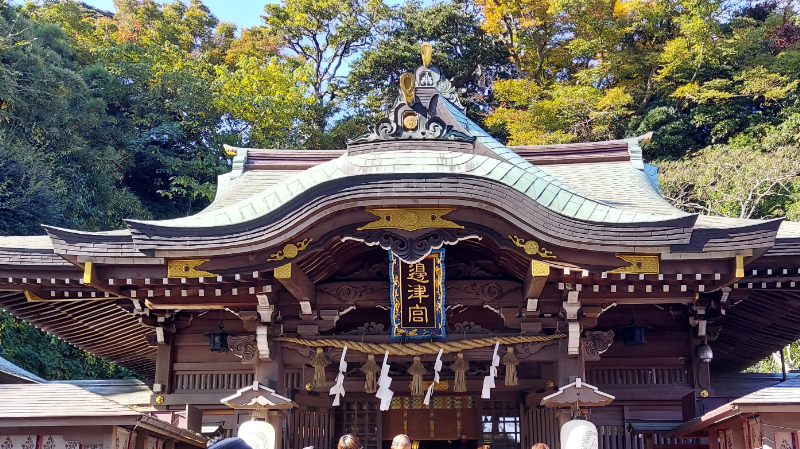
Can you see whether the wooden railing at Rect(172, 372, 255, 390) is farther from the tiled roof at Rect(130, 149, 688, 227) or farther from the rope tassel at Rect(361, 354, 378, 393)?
the tiled roof at Rect(130, 149, 688, 227)

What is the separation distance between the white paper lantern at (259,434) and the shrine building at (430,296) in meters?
0.05

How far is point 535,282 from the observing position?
7.43m

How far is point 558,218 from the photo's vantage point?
23.3 feet

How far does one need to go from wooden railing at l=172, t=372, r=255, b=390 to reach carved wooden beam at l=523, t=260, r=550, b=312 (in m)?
3.69

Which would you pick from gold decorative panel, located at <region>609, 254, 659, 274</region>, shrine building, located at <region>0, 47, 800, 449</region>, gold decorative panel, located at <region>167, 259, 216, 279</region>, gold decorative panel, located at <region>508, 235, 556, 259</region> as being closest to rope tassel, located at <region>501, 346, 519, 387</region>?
shrine building, located at <region>0, 47, 800, 449</region>

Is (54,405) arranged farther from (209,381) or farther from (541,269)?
(541,269)

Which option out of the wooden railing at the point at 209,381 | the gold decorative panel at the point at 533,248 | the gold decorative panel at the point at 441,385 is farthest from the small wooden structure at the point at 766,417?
the wooden railing at the point at 209,381

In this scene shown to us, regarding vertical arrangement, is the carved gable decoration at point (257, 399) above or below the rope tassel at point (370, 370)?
below

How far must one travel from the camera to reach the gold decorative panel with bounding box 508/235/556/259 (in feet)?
23.6

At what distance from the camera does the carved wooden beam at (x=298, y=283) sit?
24.2ft

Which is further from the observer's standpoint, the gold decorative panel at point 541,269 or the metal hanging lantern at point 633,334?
the metal hanging lantern at point 633,334

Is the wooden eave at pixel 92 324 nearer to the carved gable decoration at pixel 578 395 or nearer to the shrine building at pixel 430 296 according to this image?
the shrine building at pixel 430 296

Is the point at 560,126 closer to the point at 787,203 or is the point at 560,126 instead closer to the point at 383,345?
the point at 787,203

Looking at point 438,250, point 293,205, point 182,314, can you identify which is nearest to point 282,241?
point 293,205
